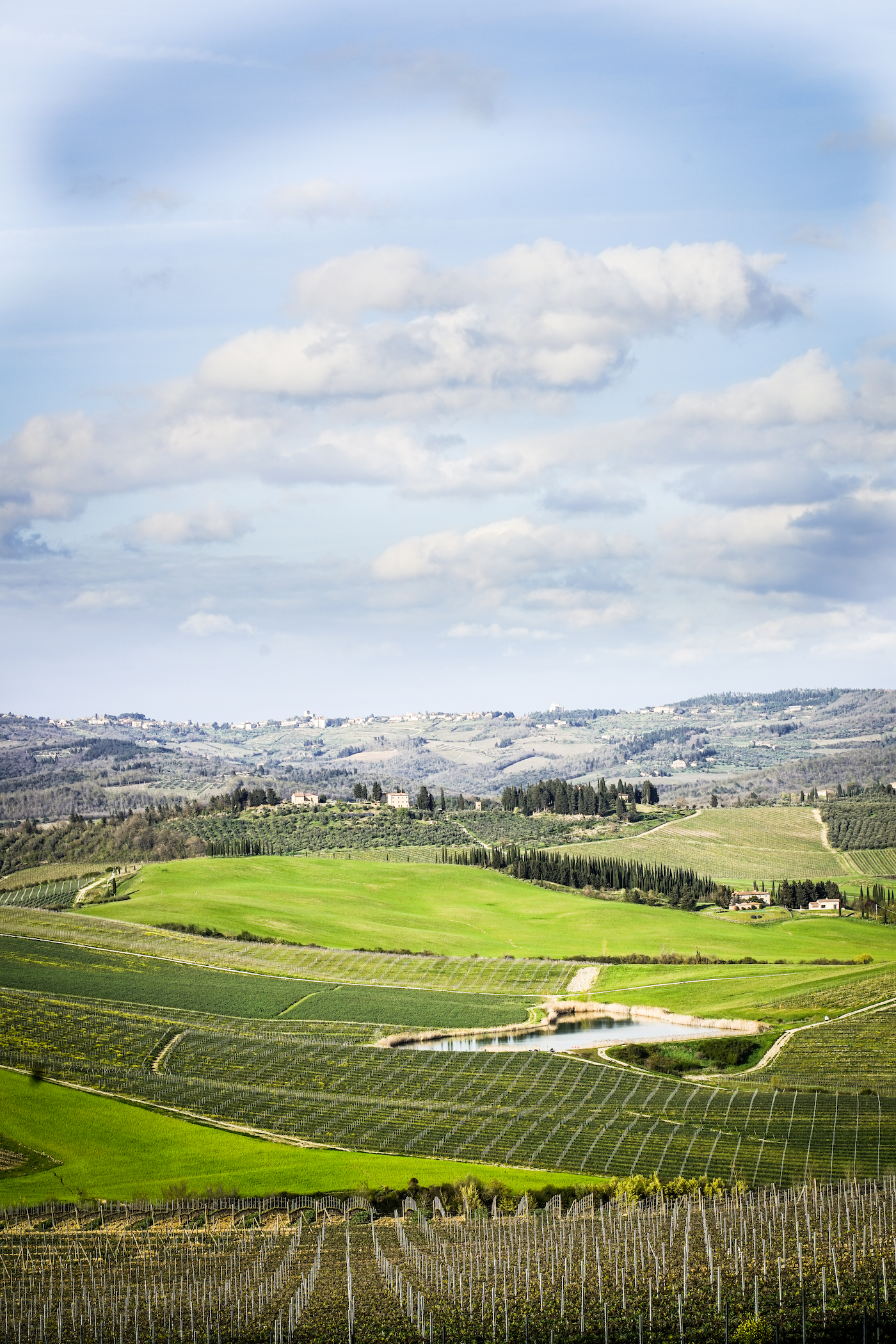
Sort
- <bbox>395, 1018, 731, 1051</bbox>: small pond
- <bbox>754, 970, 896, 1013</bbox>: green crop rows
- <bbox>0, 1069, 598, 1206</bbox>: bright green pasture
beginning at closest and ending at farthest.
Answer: <bbox>0, 1069, 598, 1206</bbox>: bright green pasture, <bbox>395, 1018, 731, 1051</bbox>: small pond, <bbox>754, 970, 896, 1013</bbox>: green crop rows

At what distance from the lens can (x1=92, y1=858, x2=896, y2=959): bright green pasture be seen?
15325cm

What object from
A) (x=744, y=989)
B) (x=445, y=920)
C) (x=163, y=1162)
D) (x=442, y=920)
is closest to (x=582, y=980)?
(x=744, y=989)

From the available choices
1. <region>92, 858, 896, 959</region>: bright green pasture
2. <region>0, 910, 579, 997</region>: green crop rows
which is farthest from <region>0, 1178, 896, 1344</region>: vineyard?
<region>92, 858, 896, 959</region>: bright green pasture

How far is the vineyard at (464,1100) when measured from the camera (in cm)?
6962

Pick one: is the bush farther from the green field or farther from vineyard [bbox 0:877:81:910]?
vineyard [bbox 0:877:81:910]

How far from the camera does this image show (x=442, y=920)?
17738 centimetres

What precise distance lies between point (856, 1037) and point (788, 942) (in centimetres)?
6683

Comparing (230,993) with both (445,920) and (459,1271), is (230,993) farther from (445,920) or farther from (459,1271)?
(459,1271)

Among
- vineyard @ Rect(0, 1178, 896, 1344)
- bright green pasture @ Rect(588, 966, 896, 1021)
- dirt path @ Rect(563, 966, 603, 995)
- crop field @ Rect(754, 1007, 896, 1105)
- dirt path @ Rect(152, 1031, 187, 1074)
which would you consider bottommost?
dirt path @ Rect(563, 966, 603, 995)

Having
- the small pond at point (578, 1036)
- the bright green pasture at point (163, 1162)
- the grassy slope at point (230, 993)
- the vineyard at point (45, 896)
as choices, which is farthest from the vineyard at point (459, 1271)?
the vineyard at point (45, 896)

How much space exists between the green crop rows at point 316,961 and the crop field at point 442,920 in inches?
74.1

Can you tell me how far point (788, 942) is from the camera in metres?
158

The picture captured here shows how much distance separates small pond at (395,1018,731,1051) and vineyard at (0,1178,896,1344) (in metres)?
39.7

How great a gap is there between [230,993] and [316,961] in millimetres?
21824
